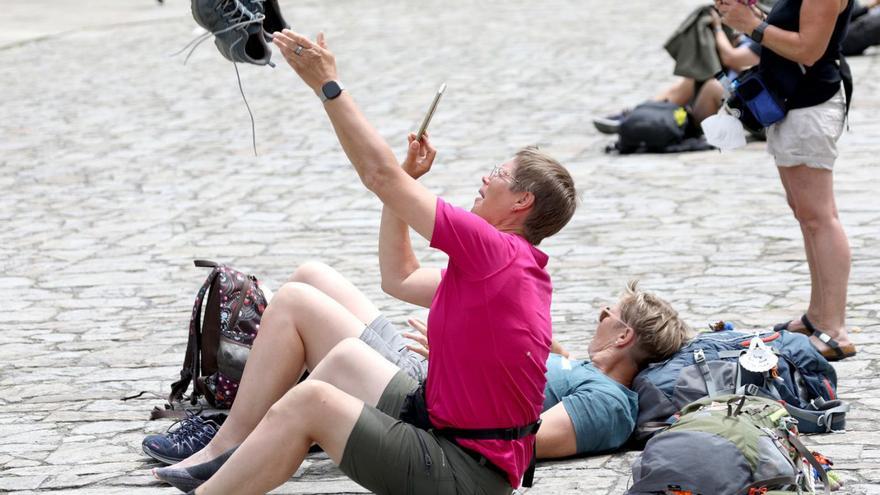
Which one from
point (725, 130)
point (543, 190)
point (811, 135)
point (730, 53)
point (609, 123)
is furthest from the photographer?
point (609, 123)

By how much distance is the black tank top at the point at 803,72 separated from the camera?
19.2 ft

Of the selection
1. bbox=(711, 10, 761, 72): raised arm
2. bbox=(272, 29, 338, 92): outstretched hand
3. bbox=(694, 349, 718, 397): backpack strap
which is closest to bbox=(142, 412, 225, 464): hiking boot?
bbox=(272, 29, 338, 92): outstretched hand

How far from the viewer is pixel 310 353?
4.80m

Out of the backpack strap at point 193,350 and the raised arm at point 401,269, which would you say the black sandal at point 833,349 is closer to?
the raised arm at point 401,269

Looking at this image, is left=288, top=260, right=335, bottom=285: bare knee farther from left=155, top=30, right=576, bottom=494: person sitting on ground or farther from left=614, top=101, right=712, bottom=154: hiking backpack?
left=614, top=101, right=712, bottom=154: hiking backpack

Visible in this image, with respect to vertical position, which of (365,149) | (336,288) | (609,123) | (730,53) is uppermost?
(365,149)

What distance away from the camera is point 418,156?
14.4ft

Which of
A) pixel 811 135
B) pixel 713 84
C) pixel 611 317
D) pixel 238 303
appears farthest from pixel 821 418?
pixel 713 84

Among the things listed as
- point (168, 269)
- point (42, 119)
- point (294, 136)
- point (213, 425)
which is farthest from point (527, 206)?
point (42, 119)

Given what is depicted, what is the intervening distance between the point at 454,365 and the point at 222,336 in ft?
4.69

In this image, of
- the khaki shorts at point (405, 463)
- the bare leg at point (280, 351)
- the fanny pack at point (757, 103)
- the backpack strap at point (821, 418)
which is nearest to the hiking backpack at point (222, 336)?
the bare leg at point (280, 351)

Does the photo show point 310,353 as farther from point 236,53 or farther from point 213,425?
point 236,53

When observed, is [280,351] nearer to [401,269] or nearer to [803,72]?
[401,269]

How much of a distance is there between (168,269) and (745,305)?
314 centimetres
